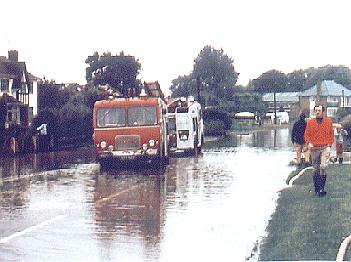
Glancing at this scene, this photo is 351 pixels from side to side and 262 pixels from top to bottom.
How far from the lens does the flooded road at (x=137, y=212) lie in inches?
339

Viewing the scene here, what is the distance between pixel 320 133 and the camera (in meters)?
12.6

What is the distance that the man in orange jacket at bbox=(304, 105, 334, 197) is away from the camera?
1233cm

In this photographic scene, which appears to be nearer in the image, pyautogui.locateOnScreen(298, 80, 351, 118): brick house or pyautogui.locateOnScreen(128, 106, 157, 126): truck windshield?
pyautogui.locateOnScreen(298, 80, 351, 118): brick house

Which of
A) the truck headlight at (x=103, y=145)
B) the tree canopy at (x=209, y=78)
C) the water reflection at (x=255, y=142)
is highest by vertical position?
the tree canopy at (x=209, y=78)

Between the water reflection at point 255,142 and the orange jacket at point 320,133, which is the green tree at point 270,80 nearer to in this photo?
the orange jacket at point 320,133

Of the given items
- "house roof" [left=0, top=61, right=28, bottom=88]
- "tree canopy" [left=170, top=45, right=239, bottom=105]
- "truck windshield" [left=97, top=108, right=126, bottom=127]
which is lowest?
"truck windshield" [left=97, top=108, right=126, bottom=127]

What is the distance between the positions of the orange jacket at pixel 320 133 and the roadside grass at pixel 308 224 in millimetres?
902

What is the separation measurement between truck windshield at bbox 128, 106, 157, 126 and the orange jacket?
36.4 feet

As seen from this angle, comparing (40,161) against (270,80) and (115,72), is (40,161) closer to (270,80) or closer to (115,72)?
(115,72)

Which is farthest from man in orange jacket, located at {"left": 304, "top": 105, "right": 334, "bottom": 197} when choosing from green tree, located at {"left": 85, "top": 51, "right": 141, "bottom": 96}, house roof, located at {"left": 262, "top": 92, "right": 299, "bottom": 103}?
house roof, located at {"left": 262, "top": 92, "right": 299, "bottom": 103}

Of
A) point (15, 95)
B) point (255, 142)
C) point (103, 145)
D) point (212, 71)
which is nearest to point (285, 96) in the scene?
point (255, 142)

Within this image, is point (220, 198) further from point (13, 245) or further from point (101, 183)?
point (13, 245)

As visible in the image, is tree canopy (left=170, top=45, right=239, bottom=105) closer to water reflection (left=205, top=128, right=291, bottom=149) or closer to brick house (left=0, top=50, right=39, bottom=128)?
water reflection (left=205, top=128, right=291, bottom=149)

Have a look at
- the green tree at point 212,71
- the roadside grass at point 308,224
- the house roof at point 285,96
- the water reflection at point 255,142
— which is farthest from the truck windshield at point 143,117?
the water reflection at point 255,142
